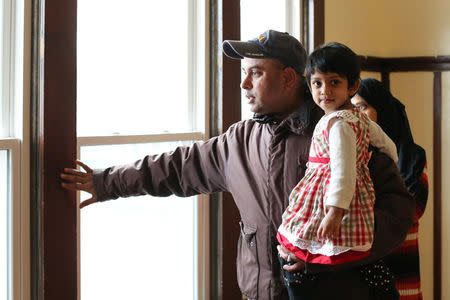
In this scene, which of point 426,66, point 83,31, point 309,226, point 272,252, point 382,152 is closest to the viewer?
point 309,226

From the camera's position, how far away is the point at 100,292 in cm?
235

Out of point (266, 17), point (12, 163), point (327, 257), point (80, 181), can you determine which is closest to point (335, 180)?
point (327, 257)

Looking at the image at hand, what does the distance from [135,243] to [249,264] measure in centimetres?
60

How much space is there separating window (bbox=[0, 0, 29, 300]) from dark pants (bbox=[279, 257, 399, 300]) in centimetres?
93

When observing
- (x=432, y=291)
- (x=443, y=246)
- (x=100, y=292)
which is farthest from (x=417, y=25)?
(x=100, y=292)

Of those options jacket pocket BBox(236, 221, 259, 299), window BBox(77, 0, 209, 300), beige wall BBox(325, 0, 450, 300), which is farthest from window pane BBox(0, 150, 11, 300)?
beige wall BBox(325, 0, 450, 300)

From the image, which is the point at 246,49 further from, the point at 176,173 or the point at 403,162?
the point at 403,162

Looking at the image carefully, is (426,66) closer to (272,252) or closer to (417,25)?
(417,25)

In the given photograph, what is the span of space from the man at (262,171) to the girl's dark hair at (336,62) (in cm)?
23

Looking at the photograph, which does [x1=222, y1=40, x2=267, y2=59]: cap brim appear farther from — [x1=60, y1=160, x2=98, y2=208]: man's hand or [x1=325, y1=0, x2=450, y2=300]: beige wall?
[x1=325, y1=0, x2=450, y2=300]: beige wall

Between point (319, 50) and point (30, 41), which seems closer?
point (319, 50)

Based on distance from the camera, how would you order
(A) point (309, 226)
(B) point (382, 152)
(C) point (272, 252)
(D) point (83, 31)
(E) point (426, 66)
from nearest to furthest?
(A) point (309, 226) < (B) point (382, 152) < (C) point (272, 252) < (D) point (83, 31) < (E) point (426, 66)

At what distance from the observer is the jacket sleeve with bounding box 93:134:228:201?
2.18 metres

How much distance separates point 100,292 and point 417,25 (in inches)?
116
